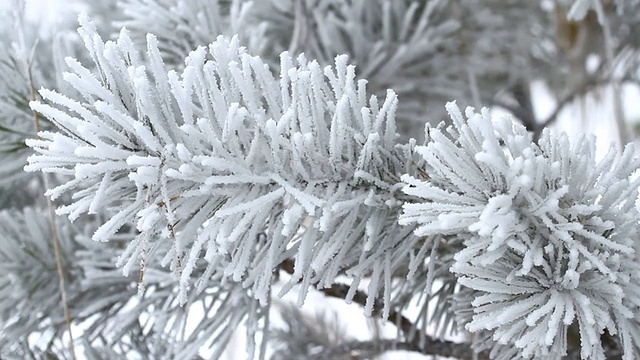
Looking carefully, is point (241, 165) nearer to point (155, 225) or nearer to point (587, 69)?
point (155, 225)

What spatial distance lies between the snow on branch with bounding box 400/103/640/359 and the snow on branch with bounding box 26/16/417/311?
0.07 feet

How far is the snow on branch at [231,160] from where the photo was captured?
0.55ft

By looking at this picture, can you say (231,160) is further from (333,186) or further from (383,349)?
(383,349)

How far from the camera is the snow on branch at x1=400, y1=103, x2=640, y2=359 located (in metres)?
0.16

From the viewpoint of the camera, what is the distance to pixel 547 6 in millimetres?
483

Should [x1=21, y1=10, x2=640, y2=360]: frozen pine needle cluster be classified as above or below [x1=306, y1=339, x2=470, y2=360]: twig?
above

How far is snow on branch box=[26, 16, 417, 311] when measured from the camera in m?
0.17

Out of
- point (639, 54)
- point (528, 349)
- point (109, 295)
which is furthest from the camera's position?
point (639, 54)

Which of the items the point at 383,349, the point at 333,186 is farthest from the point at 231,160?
the point at 383,349

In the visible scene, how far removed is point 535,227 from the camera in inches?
6.9

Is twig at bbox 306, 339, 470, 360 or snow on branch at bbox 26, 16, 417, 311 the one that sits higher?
snow on branch at bbox 26, 16, 417, 311

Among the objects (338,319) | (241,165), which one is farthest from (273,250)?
(338,319)

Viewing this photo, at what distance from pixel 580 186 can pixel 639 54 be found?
301 millimetres

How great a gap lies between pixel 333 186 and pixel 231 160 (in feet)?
0.09
